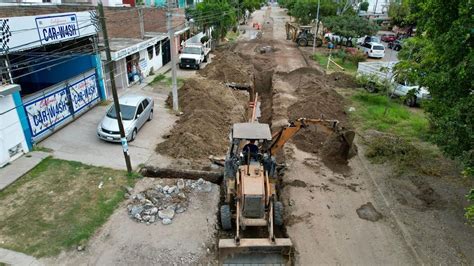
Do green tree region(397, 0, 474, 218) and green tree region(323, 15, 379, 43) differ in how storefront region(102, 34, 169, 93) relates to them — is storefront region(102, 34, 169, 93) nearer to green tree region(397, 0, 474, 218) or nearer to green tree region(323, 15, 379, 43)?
green tree region(397, 0, 474, 218)

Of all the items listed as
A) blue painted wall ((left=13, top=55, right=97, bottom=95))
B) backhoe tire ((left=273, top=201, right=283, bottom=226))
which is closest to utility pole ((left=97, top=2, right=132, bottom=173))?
backhoe tire ((left=273, top=201, right=283, bottom=226))

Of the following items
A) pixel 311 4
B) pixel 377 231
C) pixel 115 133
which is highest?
pixel 311 4

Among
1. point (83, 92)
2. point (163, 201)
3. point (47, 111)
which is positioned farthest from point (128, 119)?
point (163, 201)

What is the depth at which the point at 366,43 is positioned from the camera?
3891cm

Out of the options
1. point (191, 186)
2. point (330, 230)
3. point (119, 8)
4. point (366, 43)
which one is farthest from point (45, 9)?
point (366, 43)

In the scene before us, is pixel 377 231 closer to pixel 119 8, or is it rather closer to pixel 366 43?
pixel 119 8

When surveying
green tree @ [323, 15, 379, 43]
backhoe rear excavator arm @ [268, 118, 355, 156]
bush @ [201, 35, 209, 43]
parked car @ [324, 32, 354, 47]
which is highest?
green tree @ [323, 15, 379, 43]

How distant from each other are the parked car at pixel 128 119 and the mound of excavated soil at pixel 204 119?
1.62 metres

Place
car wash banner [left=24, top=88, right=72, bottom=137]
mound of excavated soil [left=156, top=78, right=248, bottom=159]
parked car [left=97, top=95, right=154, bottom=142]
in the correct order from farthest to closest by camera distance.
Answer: parked car [left=97, top=95, right=154, bottom=142] < mound of excavated soil [left=156, top=78, right=248, bottom=159] < car wash banner [left=24, top=88, right=72, bottom=137]

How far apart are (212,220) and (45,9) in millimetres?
24096

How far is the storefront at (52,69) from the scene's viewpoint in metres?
14.1

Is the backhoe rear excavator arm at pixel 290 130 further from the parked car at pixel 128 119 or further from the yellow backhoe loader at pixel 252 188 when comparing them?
the parked car at pixel 128 119

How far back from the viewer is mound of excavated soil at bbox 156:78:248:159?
15.3 metres

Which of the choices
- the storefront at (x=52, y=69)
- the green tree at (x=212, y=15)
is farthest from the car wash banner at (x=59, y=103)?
the green tree at (x=212, y=15)
